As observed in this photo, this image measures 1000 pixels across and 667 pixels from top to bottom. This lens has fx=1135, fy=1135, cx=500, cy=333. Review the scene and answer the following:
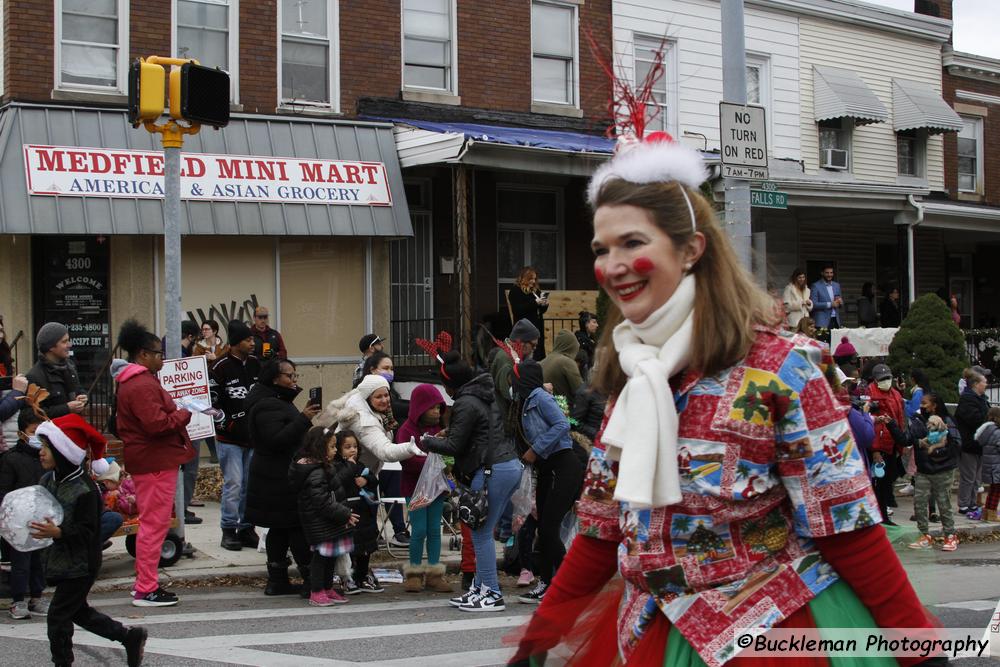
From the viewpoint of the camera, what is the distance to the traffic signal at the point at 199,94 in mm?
9672

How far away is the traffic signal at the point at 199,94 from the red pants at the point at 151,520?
3.14 meters

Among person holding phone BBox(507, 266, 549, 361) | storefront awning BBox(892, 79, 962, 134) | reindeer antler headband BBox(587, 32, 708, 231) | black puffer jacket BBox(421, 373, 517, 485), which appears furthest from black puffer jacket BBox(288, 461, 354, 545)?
storefront awning BBox(892, 79, 962, 134)

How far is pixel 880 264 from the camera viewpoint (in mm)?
25219

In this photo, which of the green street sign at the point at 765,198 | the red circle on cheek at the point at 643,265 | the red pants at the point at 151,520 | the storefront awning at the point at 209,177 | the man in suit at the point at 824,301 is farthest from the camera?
the man in suit at the point at 824,301

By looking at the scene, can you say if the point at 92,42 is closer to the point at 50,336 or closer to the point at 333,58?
the point at 333,58

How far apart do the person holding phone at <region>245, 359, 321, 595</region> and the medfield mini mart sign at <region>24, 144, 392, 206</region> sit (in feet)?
21.2

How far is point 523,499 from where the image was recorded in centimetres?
890

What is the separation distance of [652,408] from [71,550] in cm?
471

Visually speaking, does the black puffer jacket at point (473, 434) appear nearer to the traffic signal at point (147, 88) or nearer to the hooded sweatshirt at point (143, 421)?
the hooded sweatshirt at point (143, 421)

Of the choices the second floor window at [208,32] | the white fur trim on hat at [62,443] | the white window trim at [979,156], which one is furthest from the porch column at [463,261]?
the white window trim at [979,156]

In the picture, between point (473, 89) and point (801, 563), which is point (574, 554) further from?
point (473, 89)

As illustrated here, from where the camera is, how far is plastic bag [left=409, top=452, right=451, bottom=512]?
8867mm

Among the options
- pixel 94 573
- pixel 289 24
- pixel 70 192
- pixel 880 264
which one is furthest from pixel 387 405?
pixel 880 264

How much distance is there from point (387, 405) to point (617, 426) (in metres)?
7.12
